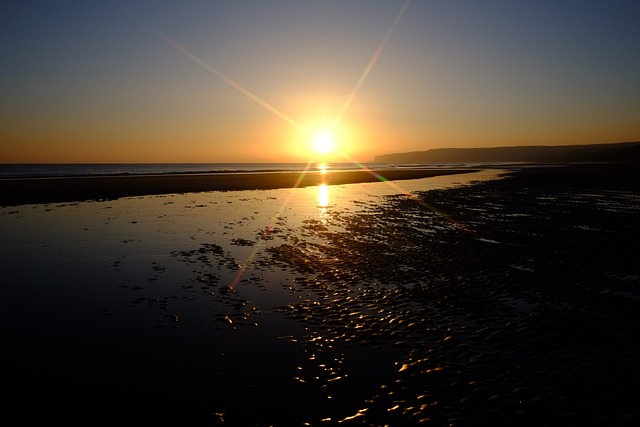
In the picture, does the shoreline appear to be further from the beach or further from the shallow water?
the shallow water

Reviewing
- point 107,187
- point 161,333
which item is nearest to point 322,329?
point 161,333

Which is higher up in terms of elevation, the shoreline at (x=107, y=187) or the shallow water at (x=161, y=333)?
the shoreline at (x=107, y=187)

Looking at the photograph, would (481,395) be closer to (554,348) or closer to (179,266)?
(554,348)

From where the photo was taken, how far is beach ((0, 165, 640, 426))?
731cm

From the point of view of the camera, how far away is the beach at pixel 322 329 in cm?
731

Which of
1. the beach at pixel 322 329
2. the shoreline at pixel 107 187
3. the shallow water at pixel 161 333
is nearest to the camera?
the beach at pixel 322 329

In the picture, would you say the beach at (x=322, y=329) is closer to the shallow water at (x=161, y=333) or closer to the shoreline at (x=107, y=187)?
the shallow water at (x=161, y=333)

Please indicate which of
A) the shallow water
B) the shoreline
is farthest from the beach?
the shoreline

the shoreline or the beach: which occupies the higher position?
the shoreline

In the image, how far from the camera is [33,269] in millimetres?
16922

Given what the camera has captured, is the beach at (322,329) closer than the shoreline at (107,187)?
Yes

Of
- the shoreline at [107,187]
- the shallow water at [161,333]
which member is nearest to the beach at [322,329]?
the shallow water at [161,333]

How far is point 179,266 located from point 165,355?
879 cm

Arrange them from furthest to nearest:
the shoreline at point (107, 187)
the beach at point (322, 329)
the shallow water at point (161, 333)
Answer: the shoreline at point (107, 187) → the shallow water at point (161, 333) → the beach at point (322, 329)
